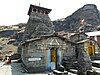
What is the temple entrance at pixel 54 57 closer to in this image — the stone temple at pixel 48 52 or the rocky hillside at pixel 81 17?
the stone temple at pixel 48 52

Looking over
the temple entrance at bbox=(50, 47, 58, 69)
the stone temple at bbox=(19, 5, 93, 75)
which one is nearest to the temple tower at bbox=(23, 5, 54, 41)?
the stone temple at bbox=(19, 5, 93, 75)

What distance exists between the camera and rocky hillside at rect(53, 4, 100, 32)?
75.6 m

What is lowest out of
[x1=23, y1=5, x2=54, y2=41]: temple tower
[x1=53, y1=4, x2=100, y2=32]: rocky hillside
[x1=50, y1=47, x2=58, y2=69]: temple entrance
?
[x1=50, y1=47, x2=58, y2=69]: temple entrance

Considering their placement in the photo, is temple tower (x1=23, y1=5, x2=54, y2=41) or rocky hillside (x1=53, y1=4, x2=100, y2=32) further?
rocky hillside (x1=53, y1=4, x2=100, y2=32)

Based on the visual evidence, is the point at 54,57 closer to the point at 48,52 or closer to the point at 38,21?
the point at 48,52

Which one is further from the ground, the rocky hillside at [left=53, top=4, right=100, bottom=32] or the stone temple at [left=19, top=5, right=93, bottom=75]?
the rocky hillside at [left=53, top=4, right=100, bottom=32]

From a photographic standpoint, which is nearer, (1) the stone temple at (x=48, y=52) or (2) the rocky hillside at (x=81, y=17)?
(1) the stone temple at (x=48, y=52)

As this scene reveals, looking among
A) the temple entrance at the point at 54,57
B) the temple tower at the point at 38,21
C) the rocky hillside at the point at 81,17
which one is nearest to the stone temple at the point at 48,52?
the temple entrance at the point at 54,57

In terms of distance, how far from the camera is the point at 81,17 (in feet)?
255

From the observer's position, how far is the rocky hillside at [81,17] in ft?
248

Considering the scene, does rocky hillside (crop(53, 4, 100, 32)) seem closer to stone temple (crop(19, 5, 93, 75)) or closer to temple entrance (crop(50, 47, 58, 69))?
stone temple (crop(19, 5, 93, 75))

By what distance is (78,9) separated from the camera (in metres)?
82.0

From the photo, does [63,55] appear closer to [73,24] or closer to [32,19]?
[32,19]

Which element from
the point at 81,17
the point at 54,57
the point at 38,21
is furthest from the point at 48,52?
the point at 81,17
